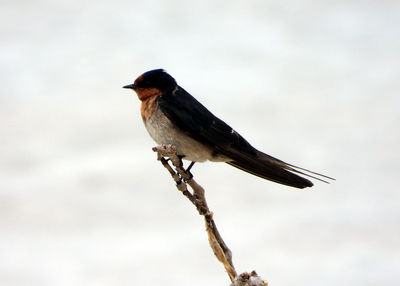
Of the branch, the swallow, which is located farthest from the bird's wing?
the branch

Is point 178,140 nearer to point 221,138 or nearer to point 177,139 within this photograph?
point 177,139

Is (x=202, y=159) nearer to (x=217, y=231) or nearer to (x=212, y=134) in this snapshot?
(x=212, y=134)

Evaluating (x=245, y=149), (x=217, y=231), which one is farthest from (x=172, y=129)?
(x=217, y=231)

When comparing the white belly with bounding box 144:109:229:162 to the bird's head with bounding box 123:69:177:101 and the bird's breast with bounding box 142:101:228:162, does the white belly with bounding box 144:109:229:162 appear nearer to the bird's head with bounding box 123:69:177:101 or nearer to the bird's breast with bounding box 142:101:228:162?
the bird's breast with bounding box 142:101:228:162

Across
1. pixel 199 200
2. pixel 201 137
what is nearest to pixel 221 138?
pixel 201 137

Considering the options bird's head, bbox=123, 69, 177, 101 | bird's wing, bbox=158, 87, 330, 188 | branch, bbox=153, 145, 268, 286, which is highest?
bird's head, bbox=123, 69, 177, 101

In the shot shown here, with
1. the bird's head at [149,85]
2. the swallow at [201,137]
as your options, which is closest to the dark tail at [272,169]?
the swallow at [201,137]
